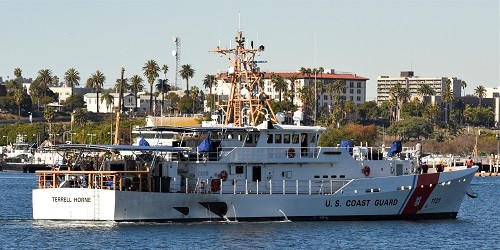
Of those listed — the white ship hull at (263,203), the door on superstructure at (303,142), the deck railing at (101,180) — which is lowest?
the white ship hull at (263,203)

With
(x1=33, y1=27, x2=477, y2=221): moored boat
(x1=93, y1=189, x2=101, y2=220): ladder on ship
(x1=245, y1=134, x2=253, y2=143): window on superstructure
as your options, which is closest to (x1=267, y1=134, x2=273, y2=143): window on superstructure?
(x1=33, y1=27, x2=477, y2=221): moored boat

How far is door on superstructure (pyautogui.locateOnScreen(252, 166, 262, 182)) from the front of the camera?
58.2 m

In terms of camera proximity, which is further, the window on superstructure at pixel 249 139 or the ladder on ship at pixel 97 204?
the window on superstructure at pixel 249 139

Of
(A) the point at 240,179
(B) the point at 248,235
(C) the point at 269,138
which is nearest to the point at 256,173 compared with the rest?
(A) the point at 240,179

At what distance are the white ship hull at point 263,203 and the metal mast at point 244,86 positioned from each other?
4.77 metres

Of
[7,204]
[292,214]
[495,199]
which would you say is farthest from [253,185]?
[495,199]

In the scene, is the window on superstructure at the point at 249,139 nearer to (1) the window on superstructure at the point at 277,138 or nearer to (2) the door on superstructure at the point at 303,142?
(1) the window on superstructure at the point at 277,138

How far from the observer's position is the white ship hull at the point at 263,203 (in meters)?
55.8

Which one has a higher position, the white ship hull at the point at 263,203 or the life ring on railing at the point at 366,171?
the life ring on railing at the point at 366,171

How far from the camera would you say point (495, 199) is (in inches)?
3477

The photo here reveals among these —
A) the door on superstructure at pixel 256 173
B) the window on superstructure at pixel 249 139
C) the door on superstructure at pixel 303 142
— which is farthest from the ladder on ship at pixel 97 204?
the door on superstructure at pixel 303 142

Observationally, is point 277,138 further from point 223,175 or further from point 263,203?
point 263,203

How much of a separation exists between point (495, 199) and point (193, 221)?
36967mm

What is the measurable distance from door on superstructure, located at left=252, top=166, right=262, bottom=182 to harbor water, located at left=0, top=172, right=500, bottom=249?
2.21 metres
